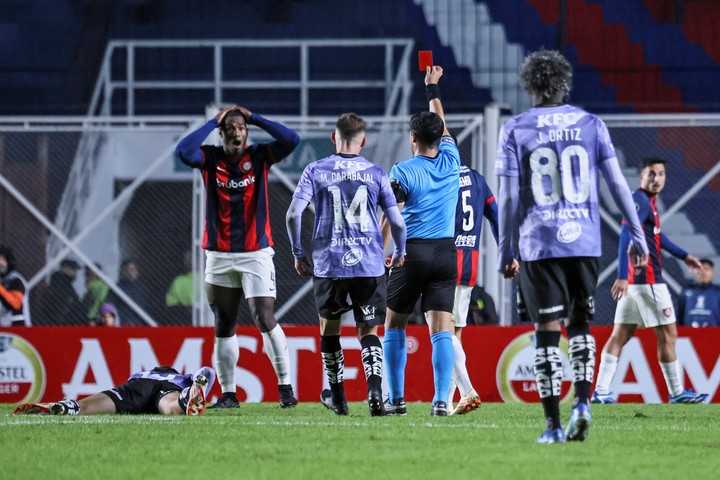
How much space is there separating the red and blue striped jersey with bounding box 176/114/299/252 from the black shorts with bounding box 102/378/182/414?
1.04 m

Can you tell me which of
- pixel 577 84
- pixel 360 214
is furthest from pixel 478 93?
pixel 360 214

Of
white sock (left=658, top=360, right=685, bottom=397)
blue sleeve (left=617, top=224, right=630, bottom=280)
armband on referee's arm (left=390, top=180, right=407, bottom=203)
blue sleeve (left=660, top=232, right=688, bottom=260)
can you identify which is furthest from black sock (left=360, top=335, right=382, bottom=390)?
blue sleeve (left=660, top=232, right=688, bottom=260)

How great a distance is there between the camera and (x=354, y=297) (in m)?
7.70

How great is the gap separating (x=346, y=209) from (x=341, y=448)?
2132 mm

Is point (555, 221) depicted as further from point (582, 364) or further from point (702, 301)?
point (702, 301)

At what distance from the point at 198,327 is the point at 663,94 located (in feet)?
31.5

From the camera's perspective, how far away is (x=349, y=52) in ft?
63.0

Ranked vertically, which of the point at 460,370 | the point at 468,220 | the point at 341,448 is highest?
the point at 468,220

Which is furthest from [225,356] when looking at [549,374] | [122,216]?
[122,216]

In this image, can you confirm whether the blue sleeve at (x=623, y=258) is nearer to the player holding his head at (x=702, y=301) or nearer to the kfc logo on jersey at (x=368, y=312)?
the kfc logo on jersey at (x=368, y=312)

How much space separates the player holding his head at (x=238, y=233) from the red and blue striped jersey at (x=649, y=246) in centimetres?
317

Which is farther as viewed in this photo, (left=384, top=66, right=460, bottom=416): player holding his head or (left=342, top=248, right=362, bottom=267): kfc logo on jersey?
(left=384, top=66, right=460, bottom=416): player holding his head

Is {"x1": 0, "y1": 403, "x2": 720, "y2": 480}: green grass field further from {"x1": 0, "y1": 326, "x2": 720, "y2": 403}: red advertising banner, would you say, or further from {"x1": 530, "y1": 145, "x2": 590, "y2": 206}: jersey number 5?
{"x1": 0, "y1": 326, "x2": 720, "y2": 403}: red advertising banner

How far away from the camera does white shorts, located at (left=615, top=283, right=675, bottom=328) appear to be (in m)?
10.5
